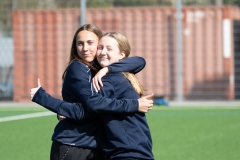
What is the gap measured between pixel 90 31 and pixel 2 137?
5.30 meters

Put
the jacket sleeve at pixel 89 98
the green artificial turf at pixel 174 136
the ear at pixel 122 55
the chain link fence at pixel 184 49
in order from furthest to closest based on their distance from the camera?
the chain link fence at pixel 184 49
the green artificial turf at pixel 174 136
the ear at pixel 122 55
the jacket sleeve at pixel 89 98

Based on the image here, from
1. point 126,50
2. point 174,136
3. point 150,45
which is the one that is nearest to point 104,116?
point 126,50

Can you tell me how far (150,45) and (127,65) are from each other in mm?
14599

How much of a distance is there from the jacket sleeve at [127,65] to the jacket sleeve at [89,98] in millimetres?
194

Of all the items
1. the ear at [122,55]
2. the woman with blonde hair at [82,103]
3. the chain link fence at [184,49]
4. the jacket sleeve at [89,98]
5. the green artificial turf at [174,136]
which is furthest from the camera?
the chain link fence at [184,49]

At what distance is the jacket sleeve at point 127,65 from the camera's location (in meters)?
4.12

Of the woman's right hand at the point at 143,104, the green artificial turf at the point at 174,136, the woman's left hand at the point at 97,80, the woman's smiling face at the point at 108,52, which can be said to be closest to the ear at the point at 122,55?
the woman's smiling face at the point at 108,52

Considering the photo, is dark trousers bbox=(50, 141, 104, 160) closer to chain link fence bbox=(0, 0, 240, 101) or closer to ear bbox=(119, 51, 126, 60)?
ear bbox=(119, 51, 126, 60)

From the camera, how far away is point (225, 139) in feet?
29.8

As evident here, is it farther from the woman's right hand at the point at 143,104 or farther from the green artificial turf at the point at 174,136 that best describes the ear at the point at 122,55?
the green artificial turf at the point at 174,136

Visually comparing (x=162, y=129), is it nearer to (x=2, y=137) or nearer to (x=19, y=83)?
(x=2, y=137)

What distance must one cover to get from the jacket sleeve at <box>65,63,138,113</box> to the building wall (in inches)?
555

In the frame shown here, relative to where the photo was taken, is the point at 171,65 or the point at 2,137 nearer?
the point at 2,137

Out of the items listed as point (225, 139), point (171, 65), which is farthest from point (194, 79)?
point (225, 139)
